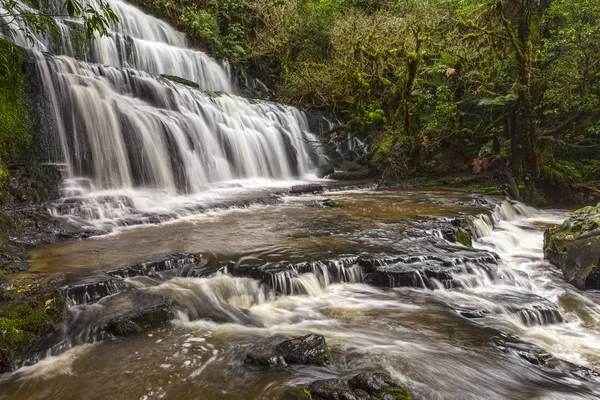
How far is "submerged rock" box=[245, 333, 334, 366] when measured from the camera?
3.18m

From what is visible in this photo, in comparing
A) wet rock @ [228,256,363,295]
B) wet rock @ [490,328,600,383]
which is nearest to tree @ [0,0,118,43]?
wet rock @ [228,256,363,295]

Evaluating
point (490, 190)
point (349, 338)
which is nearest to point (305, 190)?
point (490, 190)

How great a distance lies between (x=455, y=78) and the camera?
12961 millimetres

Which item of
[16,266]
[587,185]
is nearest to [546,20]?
[587,185]

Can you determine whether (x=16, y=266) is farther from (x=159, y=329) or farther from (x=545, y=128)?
(x=545, y=128)

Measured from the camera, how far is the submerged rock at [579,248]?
5.30 metres

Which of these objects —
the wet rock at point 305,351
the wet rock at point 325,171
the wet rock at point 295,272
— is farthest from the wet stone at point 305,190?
the wet rock at point 305,351

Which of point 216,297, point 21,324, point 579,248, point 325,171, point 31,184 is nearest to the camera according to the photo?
point 21,324

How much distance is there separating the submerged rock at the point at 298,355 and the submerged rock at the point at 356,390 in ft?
1.40

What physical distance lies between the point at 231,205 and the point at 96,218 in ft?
9.92

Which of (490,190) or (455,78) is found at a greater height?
(455,78)

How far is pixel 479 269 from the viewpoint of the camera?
535 cm

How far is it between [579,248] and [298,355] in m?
4.92

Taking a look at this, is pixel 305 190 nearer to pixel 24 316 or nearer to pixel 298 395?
pixel 24 316
